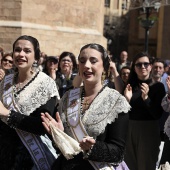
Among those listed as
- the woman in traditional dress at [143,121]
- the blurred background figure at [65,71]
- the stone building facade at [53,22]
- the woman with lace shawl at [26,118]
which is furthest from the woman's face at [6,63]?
the stone building facade at [53,22]

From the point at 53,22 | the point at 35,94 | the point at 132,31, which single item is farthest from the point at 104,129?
the point at 132,31

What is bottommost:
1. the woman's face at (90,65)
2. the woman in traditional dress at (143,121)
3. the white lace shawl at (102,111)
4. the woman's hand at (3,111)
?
the woman in traditional dress at (143,121)

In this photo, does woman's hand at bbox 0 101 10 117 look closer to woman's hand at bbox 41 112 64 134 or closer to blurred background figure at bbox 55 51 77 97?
woman's hand at bbox 41 112 64 134

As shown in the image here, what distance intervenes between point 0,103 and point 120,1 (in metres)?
54.2

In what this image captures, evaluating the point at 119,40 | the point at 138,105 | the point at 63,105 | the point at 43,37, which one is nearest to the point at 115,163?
the point at 63,105

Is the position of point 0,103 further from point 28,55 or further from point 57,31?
point 57,31

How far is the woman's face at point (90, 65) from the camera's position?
11.1 feet

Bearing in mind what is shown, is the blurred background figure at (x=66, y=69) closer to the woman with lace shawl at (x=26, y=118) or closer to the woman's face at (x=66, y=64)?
the woman's face at (x=66, y=64)

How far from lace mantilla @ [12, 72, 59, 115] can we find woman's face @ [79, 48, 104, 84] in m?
0.67

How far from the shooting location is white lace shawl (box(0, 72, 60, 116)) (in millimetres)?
3918

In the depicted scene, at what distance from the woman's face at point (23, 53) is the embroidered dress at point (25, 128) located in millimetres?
205

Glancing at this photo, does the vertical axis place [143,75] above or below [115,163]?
above

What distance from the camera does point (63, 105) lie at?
3.54 metres

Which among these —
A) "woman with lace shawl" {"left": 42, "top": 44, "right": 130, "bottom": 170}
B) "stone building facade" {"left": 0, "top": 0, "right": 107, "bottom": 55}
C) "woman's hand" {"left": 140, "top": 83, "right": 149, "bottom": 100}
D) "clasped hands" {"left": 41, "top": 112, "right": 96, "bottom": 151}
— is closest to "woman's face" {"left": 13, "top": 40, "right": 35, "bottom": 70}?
"woman with lace shawl" {"left": 42, "top": 44, "right": 130, "bottom": 170}
